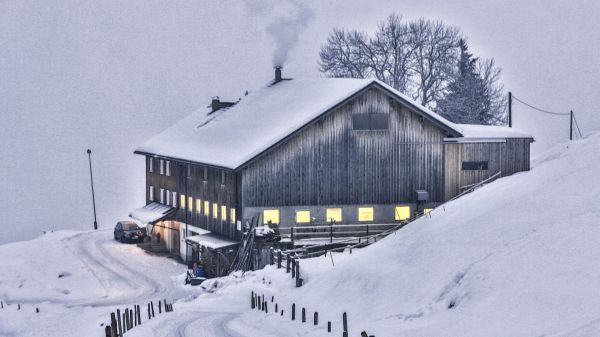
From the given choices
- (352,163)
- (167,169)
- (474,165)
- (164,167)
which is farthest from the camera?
(164,167)

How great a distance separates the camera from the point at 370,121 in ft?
144

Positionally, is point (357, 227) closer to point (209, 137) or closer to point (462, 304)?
point (209, 137)

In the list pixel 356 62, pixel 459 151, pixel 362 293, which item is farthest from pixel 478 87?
pixel 362 293

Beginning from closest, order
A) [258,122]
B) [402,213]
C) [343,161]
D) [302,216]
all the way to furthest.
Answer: [302,216]
[343,161]
[402,213]
[258,122]

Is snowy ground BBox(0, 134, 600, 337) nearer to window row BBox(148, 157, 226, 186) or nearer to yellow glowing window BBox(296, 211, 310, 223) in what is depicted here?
yellow glowing window BBox(296, 211, 310, 223)

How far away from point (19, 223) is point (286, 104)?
15359 cm

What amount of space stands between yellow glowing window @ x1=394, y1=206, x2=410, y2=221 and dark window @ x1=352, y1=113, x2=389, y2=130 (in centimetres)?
511

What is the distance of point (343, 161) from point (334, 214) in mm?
3312

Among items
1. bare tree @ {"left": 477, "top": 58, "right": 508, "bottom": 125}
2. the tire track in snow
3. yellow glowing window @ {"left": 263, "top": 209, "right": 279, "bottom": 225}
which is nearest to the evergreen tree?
bare tree @ {"left": 477, "top": 58, "right": 508, "bottom": 125}

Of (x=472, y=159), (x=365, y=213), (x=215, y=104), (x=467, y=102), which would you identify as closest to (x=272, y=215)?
(x=365, y=213)

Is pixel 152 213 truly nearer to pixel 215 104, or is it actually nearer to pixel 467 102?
pixel 215 104

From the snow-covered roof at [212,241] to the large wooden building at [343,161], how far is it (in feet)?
0.21

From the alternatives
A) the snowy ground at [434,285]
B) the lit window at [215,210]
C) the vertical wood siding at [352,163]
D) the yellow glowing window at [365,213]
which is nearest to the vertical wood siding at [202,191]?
the lit window at [215,210]

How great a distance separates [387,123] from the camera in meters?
44.2
